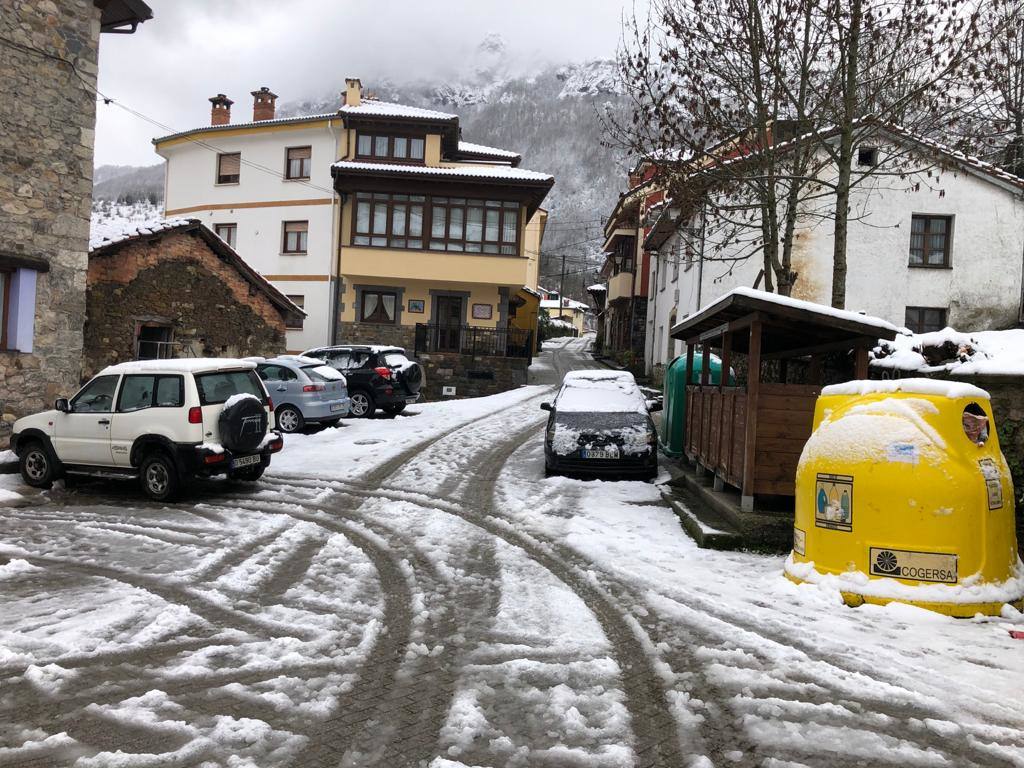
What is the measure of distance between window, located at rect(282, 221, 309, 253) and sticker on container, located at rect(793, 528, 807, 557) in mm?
27226

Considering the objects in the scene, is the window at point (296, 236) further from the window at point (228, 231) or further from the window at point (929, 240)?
the window at point (929, 240)

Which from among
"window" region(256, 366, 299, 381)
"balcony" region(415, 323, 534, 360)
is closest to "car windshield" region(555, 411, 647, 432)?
"window" region(256, 366, 299, 381)

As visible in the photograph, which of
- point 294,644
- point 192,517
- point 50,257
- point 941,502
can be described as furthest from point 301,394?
point 941,502

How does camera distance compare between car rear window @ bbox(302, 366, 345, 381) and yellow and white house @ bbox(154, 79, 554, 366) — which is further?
yellow and white house @ bbox(154, 79, 554, 366)

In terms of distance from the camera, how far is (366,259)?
28.0m

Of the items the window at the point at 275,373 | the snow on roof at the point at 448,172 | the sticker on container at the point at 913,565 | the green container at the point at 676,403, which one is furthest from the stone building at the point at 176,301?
the sticker on container at the point at 913,565

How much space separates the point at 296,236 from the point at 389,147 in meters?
5.32

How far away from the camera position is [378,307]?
29.3 metres

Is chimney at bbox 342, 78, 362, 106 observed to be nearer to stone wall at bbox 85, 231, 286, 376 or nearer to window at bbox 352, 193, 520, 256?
window at bbox 352, 193, 520, 256

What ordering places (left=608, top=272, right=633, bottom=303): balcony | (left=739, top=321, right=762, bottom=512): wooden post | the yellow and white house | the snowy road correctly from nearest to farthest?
the snowy road
(left=739, top=321, right=762, bottom=512): wooden post
the yellow and white house
(left=608, top=272, right=633, bottom=303): balcony

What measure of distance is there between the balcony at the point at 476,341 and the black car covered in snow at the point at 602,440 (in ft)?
47.1

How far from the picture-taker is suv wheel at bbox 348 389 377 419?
1853 cm

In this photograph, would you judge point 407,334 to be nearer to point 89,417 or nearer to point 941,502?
point 89,417

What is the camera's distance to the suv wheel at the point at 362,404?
18531 millimetres
